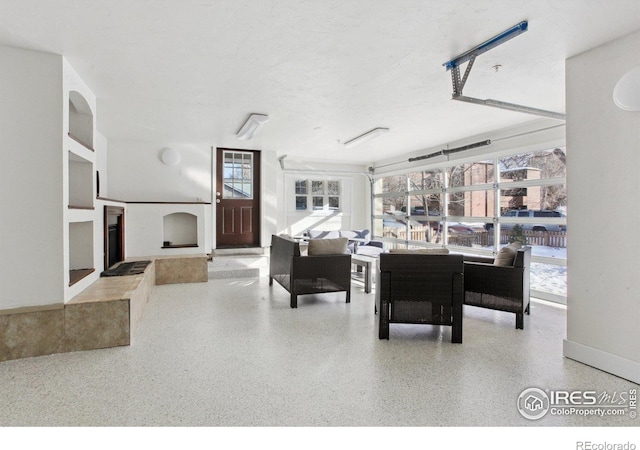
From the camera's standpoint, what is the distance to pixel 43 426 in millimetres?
1874

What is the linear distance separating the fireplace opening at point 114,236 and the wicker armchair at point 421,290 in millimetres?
3575

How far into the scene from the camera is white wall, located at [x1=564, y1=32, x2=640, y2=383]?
241 cm

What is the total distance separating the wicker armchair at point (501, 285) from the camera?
3.43 metres

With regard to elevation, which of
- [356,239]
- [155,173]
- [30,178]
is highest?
[155,173]

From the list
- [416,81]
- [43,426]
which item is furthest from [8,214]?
[416,81]

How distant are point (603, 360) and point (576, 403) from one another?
2.23ft

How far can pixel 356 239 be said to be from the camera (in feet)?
24.7

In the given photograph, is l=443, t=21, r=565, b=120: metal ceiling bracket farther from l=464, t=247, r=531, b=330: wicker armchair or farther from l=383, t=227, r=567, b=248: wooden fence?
l=383, t=227, r=567, b=248: wooden fence

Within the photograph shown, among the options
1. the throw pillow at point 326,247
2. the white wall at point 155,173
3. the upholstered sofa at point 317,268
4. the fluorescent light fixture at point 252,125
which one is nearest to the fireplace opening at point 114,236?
the white wall at point 155,173

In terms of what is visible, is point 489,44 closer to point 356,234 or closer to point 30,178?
point 30,178

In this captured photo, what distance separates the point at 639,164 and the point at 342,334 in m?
2.63

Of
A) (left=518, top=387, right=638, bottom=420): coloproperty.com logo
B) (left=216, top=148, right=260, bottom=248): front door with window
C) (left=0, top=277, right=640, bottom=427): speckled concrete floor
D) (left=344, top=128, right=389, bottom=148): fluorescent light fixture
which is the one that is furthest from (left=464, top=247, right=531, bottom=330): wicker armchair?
(left=216, top=148, right=260, bottom=248): front door with window

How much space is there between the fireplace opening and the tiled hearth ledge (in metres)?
1.35

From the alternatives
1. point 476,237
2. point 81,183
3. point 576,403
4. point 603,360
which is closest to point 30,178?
point 81,183
